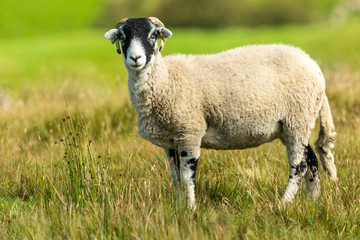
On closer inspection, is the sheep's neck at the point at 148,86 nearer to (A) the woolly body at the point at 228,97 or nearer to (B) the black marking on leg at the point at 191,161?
(A) the woolly body at the point at 228,97

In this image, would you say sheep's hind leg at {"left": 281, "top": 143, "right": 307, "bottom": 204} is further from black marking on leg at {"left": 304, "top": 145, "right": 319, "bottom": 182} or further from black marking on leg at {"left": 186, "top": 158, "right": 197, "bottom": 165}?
black marking on leg at {"left": 186, "top": 158, "right": 197, "bottom": 165}

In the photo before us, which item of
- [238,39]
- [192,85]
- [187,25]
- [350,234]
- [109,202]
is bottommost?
[350,234]

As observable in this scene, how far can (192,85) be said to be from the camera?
12.5ft

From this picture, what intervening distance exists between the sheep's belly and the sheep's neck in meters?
0.50

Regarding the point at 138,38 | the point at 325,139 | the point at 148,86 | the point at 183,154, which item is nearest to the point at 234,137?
the point at 183,154

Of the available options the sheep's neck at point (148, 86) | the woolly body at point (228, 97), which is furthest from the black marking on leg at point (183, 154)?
the sheep's neck at point (148, 86)

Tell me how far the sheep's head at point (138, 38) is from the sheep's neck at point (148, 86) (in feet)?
0.45

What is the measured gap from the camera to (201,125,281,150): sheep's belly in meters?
3.86

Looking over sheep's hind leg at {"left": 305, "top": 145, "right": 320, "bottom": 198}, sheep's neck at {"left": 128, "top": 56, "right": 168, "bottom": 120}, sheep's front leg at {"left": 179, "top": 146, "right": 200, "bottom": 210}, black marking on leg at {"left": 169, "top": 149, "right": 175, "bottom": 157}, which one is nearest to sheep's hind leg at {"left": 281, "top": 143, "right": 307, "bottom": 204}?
sheep's hind leg at {"left": 305, "top": 145, "right": 320, "bottom": 198}

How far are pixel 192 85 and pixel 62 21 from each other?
40226mm

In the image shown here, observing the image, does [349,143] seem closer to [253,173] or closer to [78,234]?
[253,173]

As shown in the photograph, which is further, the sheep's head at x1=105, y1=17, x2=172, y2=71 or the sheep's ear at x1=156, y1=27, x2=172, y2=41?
the sheep's ear at x1=156, y1=27, x2=172, y2=41

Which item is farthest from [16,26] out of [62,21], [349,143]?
[349,143]

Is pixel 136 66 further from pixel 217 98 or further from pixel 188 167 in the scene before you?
pixel 188 167
